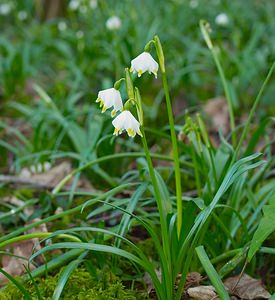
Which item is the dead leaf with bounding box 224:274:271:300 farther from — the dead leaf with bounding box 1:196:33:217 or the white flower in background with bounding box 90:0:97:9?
the white flower in background with bounding box 90:0:97:9

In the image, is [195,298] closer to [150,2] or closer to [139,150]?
[139,150]

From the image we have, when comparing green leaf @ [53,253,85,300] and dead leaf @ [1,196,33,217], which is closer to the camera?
green leaf @ [53,253,85,300]

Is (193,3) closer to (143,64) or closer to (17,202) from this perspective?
(17,202)

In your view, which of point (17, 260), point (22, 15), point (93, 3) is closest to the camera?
point (17, 260)

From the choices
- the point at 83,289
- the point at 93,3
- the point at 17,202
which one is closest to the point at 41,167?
the point at 17,202

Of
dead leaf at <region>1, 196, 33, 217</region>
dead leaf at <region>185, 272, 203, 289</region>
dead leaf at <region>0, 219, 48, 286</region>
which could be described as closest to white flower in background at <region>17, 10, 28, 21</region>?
dead leaf at <region>1, 196, 33, 217</region>

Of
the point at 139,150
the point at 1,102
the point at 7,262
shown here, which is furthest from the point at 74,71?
the point at 7,262

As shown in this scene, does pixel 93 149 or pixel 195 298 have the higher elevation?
pixel 93 149
